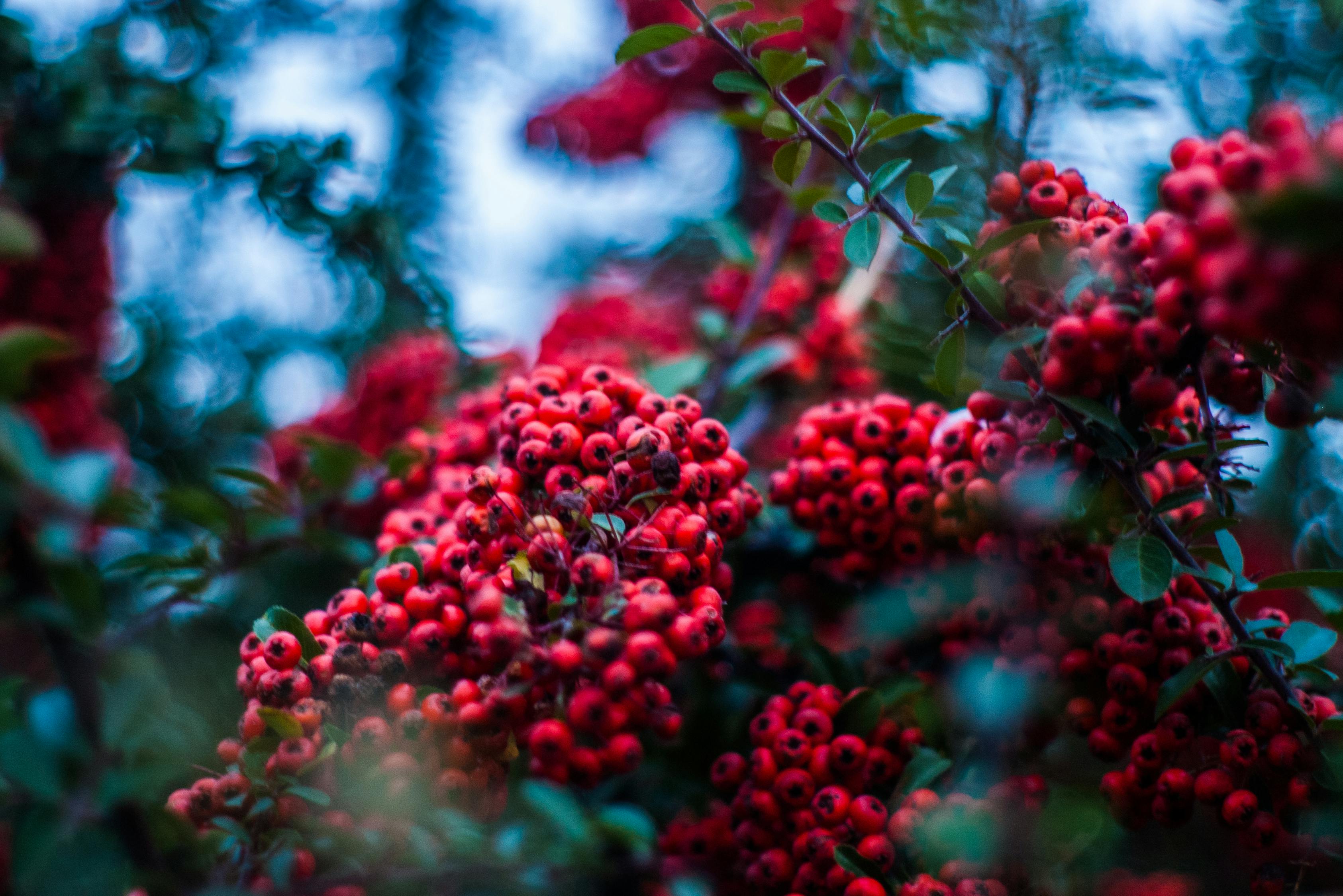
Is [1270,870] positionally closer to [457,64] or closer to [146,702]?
[146,702]

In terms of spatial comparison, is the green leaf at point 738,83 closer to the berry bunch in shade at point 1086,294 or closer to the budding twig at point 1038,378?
the budding twig at point 1038,378

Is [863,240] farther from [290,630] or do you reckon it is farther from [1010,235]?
[290,630]

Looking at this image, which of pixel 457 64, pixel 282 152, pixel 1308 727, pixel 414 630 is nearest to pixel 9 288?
pixel 282 152

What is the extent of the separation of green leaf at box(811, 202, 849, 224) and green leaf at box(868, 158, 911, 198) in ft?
0.19

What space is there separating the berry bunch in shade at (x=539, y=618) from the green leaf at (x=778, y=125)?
0.40m

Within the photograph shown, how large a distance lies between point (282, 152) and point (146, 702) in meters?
1.37

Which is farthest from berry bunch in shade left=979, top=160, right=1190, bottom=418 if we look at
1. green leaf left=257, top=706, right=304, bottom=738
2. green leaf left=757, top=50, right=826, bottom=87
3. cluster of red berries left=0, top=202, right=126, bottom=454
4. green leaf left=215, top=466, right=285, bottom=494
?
cluster of red berries left=0, top=202, right=126, bottom=454

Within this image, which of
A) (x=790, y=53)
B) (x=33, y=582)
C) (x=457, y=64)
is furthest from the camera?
(x=457, y=64)

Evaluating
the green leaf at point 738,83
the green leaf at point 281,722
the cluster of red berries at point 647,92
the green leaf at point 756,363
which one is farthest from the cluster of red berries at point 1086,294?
the cluster of red berries at point 647,92

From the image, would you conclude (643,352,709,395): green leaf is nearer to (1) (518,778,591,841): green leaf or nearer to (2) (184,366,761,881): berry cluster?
(2) (184,366,761,881): berry cluster

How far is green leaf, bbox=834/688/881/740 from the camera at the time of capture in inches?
49.1

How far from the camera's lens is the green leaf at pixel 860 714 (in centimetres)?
Result: 125

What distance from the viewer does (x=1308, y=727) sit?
1045 mm

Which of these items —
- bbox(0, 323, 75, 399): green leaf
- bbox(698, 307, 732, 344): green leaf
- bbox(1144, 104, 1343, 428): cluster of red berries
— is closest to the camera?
bbox(1144, 104, 1343, 428): cluster of red berries
